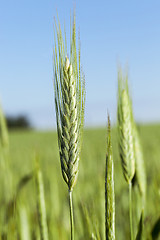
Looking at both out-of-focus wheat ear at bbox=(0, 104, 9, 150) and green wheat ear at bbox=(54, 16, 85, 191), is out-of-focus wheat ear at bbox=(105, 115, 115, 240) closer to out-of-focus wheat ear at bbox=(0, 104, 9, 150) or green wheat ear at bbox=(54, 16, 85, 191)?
green wheat ear at bbox=(54, 16, 85, 191)

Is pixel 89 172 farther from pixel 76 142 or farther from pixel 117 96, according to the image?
pixel 76 142

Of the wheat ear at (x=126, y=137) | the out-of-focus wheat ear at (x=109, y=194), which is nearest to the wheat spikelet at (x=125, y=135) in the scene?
the wheat ear at (x=126, y=137)

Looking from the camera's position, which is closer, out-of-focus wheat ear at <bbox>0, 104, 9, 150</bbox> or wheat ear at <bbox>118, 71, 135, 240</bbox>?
wheat ear at <bbox>118, 71, 135, 240</bbox>

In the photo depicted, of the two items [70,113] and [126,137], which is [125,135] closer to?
[126,137]

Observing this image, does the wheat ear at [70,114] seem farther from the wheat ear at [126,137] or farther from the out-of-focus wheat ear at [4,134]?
the out-of-focus wheat ear at [4,134]

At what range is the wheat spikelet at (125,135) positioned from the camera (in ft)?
1.59

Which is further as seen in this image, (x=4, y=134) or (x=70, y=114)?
(x=4, y=134)

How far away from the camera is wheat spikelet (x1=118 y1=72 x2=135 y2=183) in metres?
0.49

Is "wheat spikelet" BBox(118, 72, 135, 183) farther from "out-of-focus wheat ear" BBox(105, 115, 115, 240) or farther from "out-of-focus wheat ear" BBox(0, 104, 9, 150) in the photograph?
"out-of-focus wheat ear" BBox(0, 104, 9, 150)

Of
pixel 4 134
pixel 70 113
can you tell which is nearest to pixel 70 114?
pixel 70 113

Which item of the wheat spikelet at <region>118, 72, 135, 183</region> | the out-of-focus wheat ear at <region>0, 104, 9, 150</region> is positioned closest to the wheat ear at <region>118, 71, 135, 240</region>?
the wheat spikelet at <region>118, 72, 135, 183</region>

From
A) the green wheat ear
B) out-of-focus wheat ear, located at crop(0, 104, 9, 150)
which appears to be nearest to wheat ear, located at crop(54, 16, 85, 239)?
the green wheat ear

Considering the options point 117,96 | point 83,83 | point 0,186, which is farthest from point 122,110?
point 0,186

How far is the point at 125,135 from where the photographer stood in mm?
514
